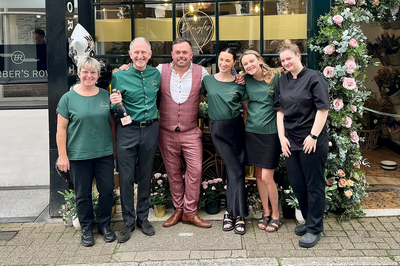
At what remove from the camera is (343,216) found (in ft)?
14.9

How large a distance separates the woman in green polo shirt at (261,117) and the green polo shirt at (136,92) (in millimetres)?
944

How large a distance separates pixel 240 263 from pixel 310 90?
164cm

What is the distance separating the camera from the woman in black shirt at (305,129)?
12.4 ft

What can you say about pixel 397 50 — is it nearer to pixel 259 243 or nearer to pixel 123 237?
pixel 259 243

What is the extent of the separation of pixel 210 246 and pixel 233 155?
925 millimetres

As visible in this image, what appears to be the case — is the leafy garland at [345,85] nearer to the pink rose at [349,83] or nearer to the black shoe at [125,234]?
the pink rose at [349,83]

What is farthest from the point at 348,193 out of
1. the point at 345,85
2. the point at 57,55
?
the point at 57,55

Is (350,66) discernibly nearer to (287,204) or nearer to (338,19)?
(338,19)

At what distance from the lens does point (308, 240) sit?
3.97 metres

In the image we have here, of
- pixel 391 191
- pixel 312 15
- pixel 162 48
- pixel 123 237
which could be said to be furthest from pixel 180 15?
pixel 391 191

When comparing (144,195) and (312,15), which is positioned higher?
(312,15)

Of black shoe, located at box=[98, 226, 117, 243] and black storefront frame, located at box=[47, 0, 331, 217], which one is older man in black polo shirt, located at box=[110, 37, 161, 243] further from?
black storefront frame, located at box=[47, 0, 331, 217]

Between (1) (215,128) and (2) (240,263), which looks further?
(1) (215,128)

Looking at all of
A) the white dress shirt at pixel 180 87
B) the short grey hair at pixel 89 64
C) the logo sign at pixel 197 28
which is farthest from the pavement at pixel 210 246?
the logo sign at pixel 197 28
